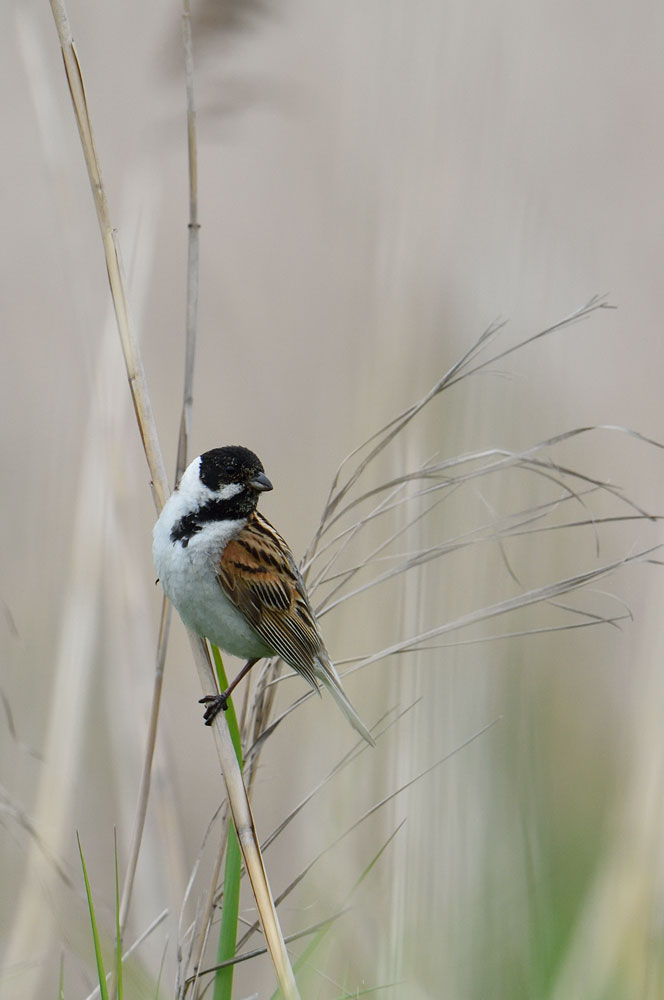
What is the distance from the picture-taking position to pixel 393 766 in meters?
1.47

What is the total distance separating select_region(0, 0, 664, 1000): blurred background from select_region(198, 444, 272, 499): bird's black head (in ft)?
0.86

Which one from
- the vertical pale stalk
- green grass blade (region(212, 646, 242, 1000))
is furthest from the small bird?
green grass blade (region(212, 646, 242, 1000))

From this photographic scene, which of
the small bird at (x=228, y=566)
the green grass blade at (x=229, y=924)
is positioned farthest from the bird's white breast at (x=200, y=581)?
the green grass blade at (x=229, y=924)

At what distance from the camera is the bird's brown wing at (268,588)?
1.99 m

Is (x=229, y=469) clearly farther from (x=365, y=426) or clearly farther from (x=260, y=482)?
(x=365, y=426)

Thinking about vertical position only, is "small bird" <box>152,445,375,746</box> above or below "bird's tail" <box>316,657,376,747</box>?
above

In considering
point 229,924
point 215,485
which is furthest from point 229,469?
point 229,924

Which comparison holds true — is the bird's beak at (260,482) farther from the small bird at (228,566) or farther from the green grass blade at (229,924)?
Answer: the green grass blade at (229,924)

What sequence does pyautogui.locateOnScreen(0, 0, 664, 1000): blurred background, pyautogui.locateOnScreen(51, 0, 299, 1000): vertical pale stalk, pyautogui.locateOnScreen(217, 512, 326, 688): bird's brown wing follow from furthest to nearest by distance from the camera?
pyautogui.locateOnScreen(217, 512, 326, 688): bird's brown wing < pyautogui.locateOnScreen(51, 0, 299, 1000): vertical pale stalk < pyautogui.locateOnScreen(0, 0, 664, 1000): blurred background

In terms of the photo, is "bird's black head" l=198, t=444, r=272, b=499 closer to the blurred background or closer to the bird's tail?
the blurred background

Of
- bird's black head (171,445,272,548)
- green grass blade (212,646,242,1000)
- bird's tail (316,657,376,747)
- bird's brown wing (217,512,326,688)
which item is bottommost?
green grass blade (212,646,242,1000)

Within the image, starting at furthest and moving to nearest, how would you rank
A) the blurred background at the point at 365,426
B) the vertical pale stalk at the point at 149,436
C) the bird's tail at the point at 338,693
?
the bird's tail at the point at 338,693 → the vertical pale stalk at the point at 149,436 → the blurred background at the point at 365,426

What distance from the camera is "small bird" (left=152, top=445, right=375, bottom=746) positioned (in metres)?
2.04

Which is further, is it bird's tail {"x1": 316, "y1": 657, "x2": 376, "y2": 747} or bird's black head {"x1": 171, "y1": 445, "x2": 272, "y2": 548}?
bird's black head {"x1": 171, "y1": 445, "x2": 272, "y2": 548}
